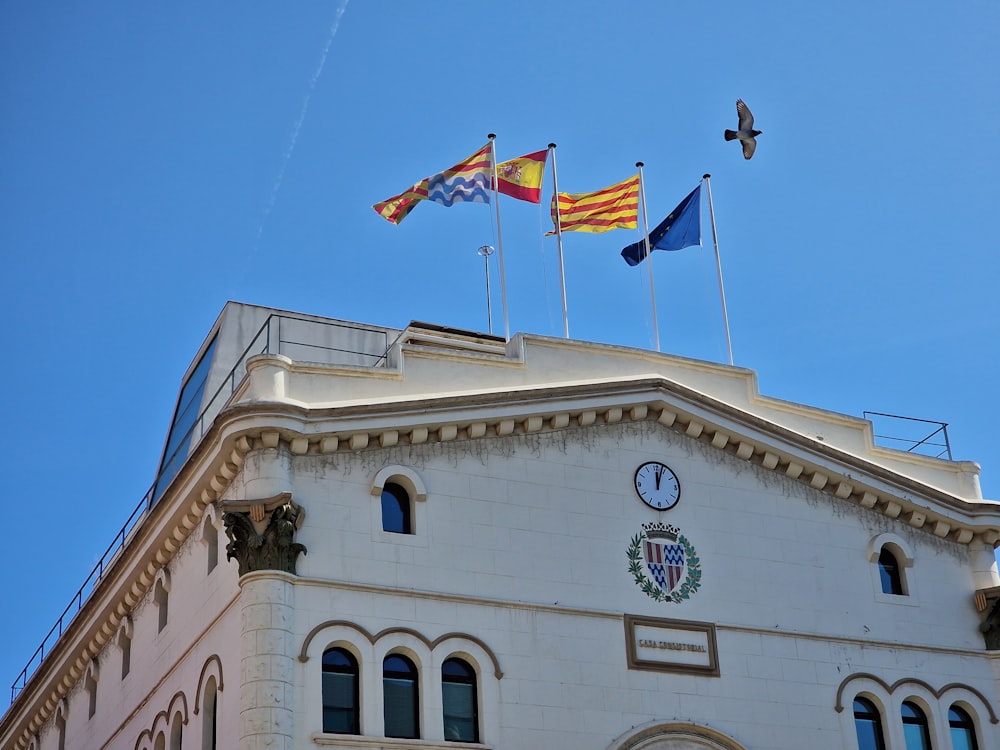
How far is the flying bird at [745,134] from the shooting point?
4619 cm

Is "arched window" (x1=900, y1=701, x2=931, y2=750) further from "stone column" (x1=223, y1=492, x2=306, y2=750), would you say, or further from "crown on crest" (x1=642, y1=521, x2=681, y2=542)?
"stone column" (x1=223, y1=492, x2=306, y2=750)

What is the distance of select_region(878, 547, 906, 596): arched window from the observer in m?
42.2

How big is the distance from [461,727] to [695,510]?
826 cm

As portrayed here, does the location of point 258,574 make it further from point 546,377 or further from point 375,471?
point 546,377

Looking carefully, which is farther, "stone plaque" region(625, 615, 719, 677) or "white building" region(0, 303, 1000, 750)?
"stone plaque" region(625, 615, 719, 677)

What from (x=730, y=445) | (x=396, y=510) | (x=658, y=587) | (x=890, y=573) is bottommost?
(x=658, y=587)

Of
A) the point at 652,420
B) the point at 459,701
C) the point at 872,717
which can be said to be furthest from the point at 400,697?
→ the point at 872,717

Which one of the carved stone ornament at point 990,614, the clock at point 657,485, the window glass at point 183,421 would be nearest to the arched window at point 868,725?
the carved stone ornament at point 990,614

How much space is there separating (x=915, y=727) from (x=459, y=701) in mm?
11970

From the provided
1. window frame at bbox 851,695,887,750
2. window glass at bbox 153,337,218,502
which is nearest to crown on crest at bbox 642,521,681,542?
window frame at bbox 851,695,887,750

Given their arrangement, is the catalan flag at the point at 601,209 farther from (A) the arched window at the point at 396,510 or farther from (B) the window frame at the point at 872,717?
(B) the window frame at the point at 872,717

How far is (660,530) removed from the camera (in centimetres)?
3959

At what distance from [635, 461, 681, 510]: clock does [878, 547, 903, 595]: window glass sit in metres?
6.03

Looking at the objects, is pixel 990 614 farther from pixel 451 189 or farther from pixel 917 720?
pixel 451 189
